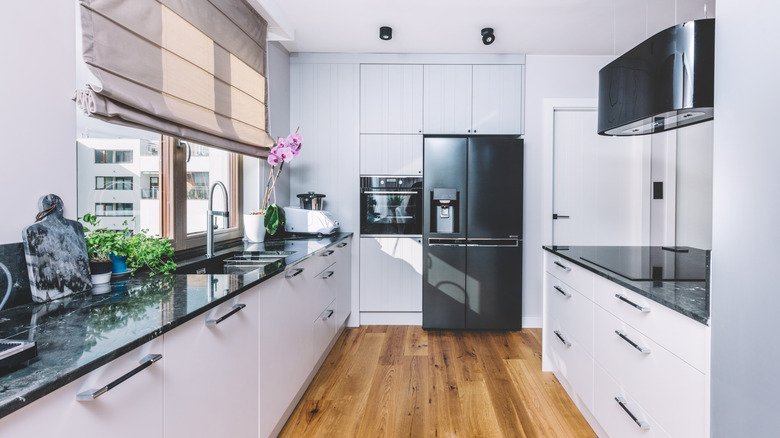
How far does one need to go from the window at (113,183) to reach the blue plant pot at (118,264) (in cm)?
34

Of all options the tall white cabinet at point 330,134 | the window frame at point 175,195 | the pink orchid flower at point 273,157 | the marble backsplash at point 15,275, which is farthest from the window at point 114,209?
the tall white cabinet at point 330,134

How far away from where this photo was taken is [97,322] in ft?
3.20

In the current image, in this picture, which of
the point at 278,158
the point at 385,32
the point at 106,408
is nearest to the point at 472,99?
the point at 385,32

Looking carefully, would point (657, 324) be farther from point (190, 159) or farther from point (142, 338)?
point (190, 159)

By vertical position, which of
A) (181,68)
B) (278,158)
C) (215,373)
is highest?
(181,68)

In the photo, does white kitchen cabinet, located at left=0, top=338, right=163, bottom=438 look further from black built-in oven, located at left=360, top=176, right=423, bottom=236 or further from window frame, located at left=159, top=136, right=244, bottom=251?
black built-in oven, located at left=360, top=176, right=423, bottom=236

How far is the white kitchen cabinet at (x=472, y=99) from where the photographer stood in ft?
12.3

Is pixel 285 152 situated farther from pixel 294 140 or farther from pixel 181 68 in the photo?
pixel 181 68

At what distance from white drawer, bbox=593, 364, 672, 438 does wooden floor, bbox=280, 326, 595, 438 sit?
10.8 inches

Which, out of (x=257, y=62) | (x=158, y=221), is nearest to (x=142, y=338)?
(x=158, y=221)

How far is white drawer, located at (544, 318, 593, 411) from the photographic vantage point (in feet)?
6.54

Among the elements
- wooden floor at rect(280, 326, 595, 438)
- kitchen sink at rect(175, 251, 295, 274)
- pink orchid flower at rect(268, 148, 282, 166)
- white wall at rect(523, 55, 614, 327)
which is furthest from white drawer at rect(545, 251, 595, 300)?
pink orchid flower at rect(268, 148, 282, 166)

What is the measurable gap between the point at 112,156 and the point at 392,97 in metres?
2.52

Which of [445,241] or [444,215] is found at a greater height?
[444,215]
